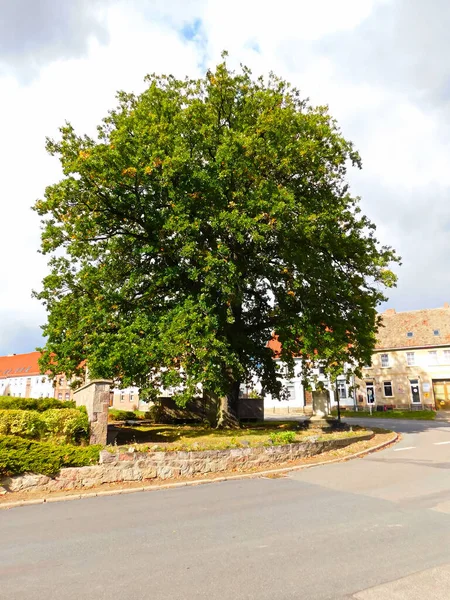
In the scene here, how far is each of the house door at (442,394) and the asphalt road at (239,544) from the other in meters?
38.6

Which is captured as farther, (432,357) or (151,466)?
(432,357)

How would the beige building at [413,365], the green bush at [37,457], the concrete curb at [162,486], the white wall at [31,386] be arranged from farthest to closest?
the white wall at [31,386], the beige building at [413,365], the green bush at [37,457], the concrete curb at [162,486]

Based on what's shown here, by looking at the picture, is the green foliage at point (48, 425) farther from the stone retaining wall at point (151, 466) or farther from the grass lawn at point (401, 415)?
the grass lawn at point (401, 415)

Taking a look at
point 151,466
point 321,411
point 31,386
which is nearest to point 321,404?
point 321,411

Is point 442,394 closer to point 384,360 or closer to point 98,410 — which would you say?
point 384,360

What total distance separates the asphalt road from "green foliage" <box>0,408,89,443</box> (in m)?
2.46

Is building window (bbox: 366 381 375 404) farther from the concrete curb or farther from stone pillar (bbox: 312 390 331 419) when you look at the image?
the concrete curb

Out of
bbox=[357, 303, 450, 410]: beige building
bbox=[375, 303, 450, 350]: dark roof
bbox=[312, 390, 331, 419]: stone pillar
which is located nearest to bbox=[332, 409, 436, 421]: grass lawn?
bbox=[357, 303, 450, 410]: beige building

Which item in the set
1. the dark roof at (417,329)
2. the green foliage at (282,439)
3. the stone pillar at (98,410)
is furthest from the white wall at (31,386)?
the green foliage at (282,439)

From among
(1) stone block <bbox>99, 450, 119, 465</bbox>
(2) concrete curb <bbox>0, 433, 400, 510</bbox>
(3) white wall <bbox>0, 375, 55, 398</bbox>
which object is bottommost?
(2) concrete curb <bbox>0, 433, 400, 510</bbox>

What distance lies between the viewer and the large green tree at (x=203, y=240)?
16469 mm

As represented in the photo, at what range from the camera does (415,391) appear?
46.3 m

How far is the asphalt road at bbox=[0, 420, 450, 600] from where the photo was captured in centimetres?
484

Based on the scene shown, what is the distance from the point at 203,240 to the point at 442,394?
37.6 meters
